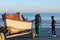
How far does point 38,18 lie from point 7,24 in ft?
9.90

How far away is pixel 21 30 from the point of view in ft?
72.2

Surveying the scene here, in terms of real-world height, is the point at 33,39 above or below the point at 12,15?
below

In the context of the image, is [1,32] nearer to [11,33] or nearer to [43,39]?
[11,33]

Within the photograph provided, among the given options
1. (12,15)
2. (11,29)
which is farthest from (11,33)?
(12,15)

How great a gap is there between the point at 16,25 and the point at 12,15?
3.14 feet

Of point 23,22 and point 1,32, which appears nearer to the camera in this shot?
point 1,32

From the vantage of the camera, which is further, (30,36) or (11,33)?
(30,36)

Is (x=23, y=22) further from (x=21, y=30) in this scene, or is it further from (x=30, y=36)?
(x=30, y=36)

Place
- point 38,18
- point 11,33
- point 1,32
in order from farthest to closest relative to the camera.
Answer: point 38,18, point 11,33, point 1,32

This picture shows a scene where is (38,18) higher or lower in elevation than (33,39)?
higher

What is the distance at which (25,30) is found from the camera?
22281 millimetres

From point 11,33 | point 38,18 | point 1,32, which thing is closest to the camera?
point 1,32

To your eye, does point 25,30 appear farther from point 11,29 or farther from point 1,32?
point 1,32

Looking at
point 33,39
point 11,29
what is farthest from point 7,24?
point 33,39
